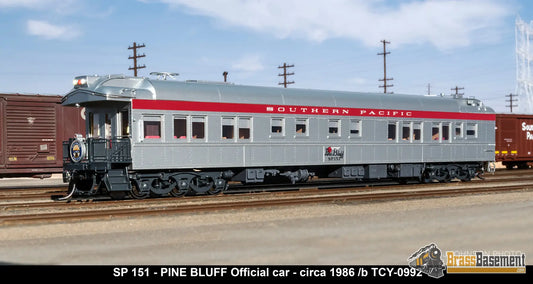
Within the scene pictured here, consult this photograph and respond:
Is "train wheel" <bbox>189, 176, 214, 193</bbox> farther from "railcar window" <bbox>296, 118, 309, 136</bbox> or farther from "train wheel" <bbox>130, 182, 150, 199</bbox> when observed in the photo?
"railcar window" <bbox>296, 118, 309, 136</bbox>

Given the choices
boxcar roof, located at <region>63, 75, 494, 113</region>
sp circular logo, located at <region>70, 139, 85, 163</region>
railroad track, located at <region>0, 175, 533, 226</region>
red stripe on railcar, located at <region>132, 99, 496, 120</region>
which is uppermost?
boxcar roof, located at <region>63, 75, 494, 113</region>

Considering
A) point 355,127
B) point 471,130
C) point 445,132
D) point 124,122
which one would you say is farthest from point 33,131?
point 471,130

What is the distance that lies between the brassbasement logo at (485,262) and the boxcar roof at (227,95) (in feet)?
35.1

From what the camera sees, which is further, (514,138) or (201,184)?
(514,138)

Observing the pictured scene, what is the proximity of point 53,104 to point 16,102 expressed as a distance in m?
1.29

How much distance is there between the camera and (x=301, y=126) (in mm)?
19453

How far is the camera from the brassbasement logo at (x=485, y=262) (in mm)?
7621

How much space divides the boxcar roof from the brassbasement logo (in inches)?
422

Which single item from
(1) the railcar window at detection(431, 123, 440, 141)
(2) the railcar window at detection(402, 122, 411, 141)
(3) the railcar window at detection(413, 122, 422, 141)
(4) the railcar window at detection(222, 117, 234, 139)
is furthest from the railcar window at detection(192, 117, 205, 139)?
(1) the railcar window at detection(431, 123, 440, 141)

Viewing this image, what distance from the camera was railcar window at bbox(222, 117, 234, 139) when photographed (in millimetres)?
18031

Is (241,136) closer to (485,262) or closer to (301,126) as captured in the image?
(301,126)

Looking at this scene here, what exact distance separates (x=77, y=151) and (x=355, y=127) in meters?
9.50

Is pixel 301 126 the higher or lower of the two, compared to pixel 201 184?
higher
